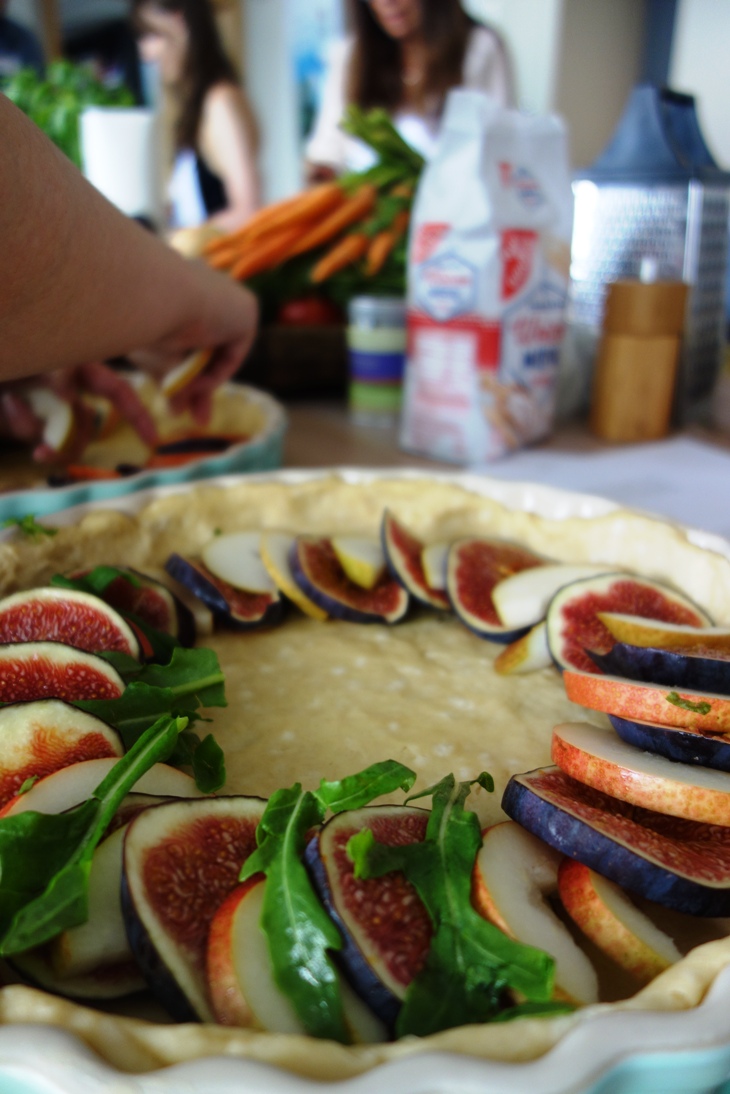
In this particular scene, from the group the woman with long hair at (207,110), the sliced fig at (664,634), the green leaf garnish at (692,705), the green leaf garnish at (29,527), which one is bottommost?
the sliced fig at (664,634)

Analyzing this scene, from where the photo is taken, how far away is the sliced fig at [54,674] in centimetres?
108

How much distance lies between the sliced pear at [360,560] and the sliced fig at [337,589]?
0.02 m

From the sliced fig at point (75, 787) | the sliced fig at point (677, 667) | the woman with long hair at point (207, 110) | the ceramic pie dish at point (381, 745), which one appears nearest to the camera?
the ceramic pie dish at point (381, 745)

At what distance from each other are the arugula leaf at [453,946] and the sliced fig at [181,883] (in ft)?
0.53

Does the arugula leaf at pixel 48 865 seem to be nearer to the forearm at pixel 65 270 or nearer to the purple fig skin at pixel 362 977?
the purple fig skin at pixel 362 977

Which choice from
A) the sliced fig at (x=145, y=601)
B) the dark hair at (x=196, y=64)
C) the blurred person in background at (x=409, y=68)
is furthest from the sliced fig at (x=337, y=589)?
the dark hair at (x=196, y=64)

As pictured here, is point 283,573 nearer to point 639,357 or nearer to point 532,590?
point 532,590

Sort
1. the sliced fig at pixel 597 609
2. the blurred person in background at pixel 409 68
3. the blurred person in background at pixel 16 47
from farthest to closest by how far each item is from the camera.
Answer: the blurred person in background at pixel 16 47
the blurred person in background at pixel 409 68
the sliced fig at pixel 597 609

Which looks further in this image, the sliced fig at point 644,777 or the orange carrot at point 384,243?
the orange carrot at point 384,243

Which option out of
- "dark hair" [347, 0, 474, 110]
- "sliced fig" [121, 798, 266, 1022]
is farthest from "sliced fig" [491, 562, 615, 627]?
"dark hair" [347, 0, 474, 110]

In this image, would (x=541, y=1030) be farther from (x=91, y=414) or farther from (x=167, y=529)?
(x=91, y=414)

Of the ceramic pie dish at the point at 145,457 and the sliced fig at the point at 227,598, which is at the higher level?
the ceramic pie dish at the point at 145,457

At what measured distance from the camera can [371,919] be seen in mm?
750

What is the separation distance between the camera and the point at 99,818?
2.61 ft
